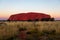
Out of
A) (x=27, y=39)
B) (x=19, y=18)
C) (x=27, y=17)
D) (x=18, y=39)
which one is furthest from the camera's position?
(x=19, y=18)

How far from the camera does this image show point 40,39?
11.8 m

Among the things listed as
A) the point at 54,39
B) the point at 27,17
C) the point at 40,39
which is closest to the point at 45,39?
the point at 40,39

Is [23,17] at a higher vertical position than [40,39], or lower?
lower

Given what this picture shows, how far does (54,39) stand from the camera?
12578 mm

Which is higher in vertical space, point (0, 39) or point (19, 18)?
point (0, 39)

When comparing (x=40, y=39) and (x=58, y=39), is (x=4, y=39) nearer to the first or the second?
(x=40, y=39)

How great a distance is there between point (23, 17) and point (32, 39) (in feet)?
262

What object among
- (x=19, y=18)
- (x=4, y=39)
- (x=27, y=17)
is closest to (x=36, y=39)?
(x=4, y=39)

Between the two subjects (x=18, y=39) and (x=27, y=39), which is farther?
(x=27, y=39)

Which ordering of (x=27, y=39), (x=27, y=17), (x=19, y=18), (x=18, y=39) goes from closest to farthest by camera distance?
(x=18, y=39) → (x=27, y=39) → (x=27, y=17) → (x=19, y=18)

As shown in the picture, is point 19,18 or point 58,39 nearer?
point 58,39

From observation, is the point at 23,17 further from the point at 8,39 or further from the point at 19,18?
the point at 8,39

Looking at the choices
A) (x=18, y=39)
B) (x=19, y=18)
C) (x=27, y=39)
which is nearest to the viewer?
(x=18, y=39)

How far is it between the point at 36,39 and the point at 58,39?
1.64 m
